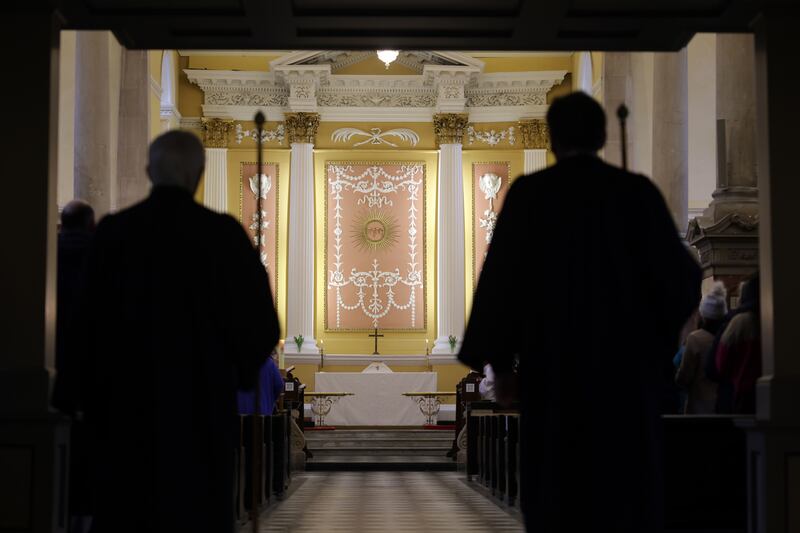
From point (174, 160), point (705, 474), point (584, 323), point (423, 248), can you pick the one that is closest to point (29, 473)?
point (174, 160)

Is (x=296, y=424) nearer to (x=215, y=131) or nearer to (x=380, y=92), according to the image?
(x=215, y=131)

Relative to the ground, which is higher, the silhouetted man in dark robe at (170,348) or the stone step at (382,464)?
the silhouetted man in dark robe at (170,348)

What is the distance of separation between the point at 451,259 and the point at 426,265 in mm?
634

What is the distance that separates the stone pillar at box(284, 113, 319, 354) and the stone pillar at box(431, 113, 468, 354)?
7.36 feet

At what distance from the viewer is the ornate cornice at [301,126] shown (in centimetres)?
2088


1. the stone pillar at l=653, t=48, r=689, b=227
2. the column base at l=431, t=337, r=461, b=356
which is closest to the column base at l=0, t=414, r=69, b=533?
the stone pillar at l=653, t=48, r=689, b=227

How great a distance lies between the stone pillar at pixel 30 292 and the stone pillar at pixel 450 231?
15513mm

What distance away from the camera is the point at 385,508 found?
970cm

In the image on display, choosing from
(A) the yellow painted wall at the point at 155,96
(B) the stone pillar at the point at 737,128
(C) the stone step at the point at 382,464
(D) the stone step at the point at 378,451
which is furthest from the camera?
(A) the yellow painted wall at the point at 155,96

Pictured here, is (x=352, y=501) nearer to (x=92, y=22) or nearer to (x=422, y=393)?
(x=92, y=22)

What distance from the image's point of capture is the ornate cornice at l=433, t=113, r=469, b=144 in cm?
2083

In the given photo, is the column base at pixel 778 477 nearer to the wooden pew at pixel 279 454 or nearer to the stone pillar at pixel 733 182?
the stone pillar at pixel 733 182

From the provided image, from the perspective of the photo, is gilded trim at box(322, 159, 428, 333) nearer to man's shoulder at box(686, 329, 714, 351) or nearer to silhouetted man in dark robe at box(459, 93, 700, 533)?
man's shoulder at box(686, 329, 714, 351)

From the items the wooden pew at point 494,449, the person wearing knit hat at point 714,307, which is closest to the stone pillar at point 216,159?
the wooden pew at point 494,449
